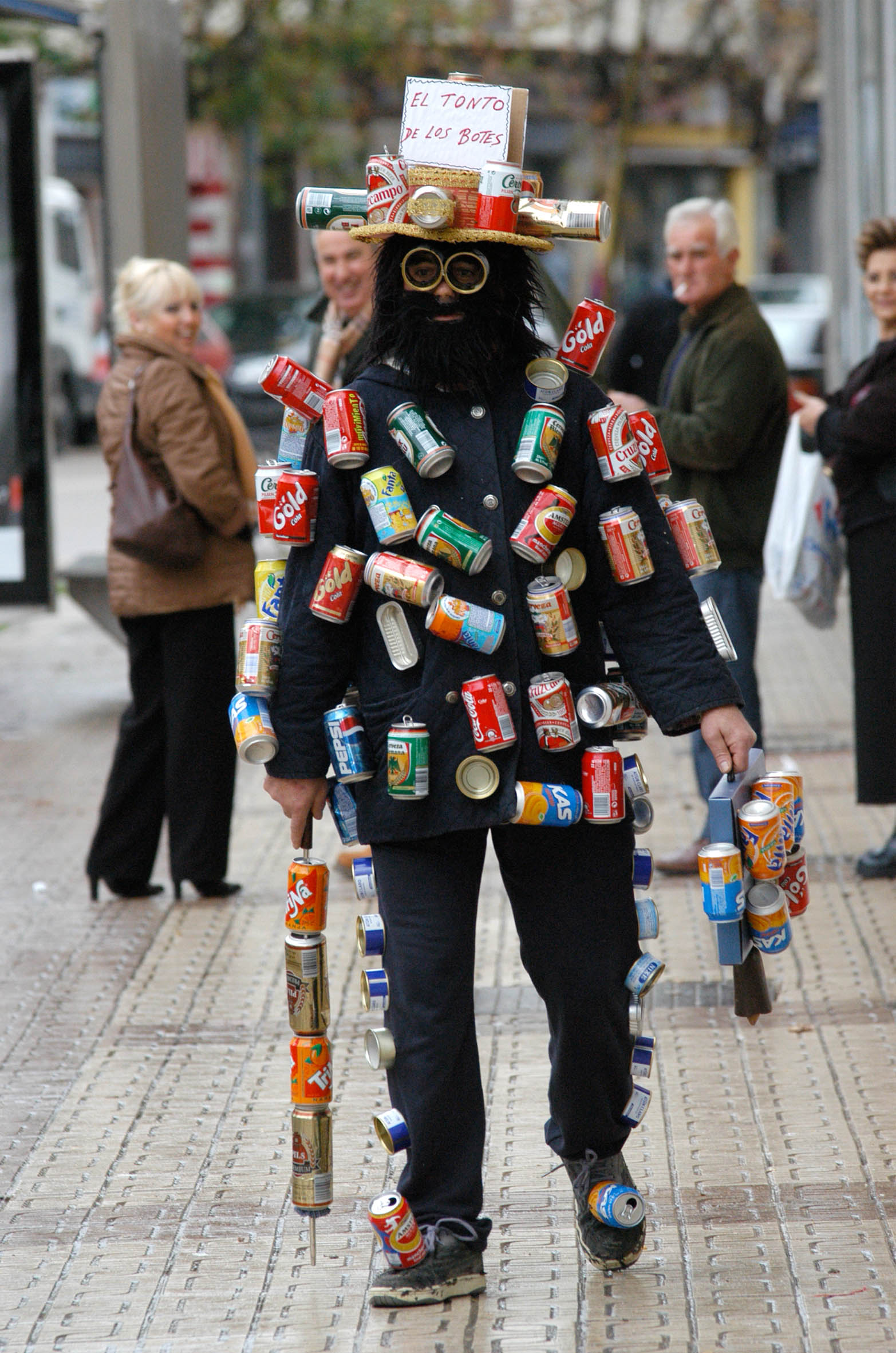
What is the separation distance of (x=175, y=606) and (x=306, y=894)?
8.36 feet

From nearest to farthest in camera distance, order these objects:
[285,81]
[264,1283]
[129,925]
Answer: [264,1283] < [129,925] < [285,81]

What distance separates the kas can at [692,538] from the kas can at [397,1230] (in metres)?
1.23

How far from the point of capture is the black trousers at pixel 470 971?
3.16m

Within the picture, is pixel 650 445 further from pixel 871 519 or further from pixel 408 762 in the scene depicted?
pixel 871 519

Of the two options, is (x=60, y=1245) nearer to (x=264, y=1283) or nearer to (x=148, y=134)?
(x=264, y=1283)

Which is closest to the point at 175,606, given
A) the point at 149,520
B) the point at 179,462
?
the point at 149,520

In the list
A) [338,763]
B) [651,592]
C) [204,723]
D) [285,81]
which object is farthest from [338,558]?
[285,81]

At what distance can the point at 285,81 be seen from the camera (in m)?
27.2

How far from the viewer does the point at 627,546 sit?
10.4 feet

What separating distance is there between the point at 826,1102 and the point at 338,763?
1.60 metres

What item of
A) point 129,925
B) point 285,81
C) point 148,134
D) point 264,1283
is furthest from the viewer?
point 285,81

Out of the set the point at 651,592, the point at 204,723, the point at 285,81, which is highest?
the point at 285,81

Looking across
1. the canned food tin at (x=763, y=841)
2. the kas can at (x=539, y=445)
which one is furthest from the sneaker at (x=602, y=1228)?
the kas can at (x=539, y=445)

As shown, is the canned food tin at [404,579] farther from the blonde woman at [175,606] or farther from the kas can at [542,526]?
the blonde woman at [175,606]
